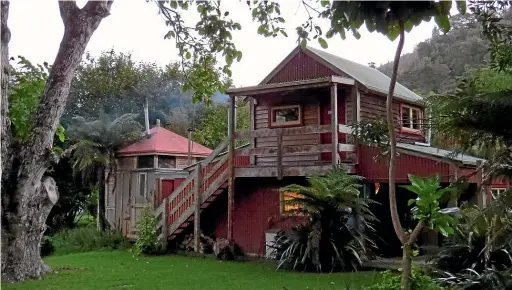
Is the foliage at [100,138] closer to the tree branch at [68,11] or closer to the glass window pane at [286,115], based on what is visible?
the glass window pane at [286,115]

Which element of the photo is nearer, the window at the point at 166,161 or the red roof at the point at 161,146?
the red roof at the point at 161,146

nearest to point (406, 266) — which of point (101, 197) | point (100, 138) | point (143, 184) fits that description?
point (143, 184)

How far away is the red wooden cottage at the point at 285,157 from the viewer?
11.0m

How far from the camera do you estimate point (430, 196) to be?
3.68 metres

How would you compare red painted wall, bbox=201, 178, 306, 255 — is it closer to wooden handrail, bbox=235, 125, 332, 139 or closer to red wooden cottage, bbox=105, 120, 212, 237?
wooden handrail, bbox=235, 125, 332, 139

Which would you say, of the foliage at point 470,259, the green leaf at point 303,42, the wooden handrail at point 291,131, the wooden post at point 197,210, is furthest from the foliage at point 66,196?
the green leaf at point 303,42

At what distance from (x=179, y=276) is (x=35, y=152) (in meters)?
3.17

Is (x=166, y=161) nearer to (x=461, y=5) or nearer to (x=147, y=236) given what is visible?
(x=147, y=236)

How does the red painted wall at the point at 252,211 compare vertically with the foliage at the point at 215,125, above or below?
below

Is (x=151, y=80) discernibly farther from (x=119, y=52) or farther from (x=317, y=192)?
(x=317, y=192)

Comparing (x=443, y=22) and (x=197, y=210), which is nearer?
(x=443, y=22)

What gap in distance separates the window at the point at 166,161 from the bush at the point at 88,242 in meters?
2.51

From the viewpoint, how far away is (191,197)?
12789 mm

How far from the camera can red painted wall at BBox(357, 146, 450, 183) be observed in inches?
400
